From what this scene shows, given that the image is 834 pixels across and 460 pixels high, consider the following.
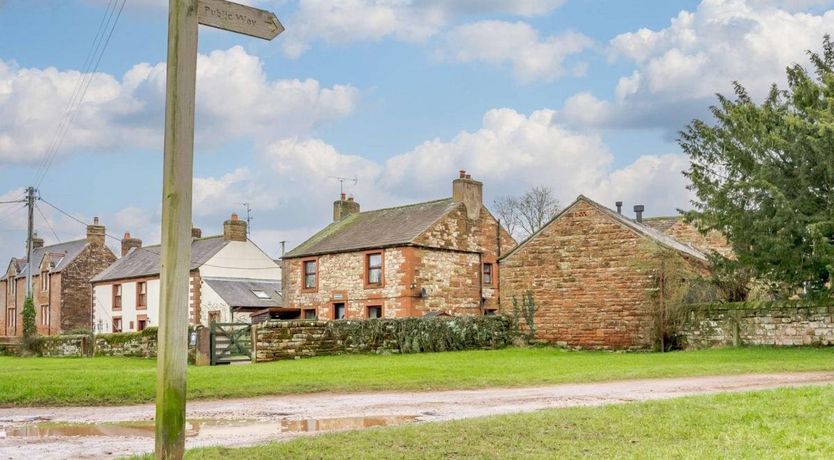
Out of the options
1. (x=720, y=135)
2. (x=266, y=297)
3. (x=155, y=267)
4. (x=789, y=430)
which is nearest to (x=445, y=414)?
(x=789, y=430)

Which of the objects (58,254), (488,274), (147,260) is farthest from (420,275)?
(58,254)

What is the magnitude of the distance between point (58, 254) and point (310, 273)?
31219 mm

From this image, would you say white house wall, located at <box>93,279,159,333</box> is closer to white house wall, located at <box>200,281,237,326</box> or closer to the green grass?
white house wall, located at <box>200,281,237,326</box>

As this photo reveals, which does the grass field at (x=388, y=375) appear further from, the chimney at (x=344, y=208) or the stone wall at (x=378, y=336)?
the chimney at (x=344, y=208)

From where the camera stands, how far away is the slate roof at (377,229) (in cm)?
4194

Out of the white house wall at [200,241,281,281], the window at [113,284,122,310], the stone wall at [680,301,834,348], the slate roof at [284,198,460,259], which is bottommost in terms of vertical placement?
the stone wall at [680,301,834,348]

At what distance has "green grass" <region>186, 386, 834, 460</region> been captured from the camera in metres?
8.66

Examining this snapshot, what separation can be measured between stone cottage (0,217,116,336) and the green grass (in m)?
57.2

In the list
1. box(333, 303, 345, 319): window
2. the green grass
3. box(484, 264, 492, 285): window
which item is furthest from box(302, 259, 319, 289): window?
the green grass

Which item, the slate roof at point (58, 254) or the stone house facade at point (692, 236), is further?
the slate roof at point (58, 254)

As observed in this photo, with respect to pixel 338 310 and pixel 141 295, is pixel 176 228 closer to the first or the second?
pixel 338 310

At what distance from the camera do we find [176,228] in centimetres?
764

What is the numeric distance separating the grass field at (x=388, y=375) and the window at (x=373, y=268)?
50.6ft

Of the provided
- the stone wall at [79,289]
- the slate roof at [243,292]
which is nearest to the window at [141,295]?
the slate roof at [243,292]
